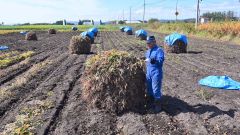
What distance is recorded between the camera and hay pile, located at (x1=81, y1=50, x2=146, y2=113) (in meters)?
8.87

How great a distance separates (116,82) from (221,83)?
4.31 metres

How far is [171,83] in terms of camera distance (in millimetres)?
12492

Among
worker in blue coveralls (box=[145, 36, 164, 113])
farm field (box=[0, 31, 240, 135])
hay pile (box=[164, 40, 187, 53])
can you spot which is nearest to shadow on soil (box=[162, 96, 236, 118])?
farm field (box=[0, 31, 240, 135])

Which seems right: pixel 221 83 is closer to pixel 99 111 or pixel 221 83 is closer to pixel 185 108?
pixel 185 108

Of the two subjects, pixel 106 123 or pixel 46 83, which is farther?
pixel 46 83

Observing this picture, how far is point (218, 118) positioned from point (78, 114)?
2.99m

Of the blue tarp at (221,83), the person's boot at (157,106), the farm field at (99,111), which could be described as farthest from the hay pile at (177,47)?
the person's boot at (157,106)

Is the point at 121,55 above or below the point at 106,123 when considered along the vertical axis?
above

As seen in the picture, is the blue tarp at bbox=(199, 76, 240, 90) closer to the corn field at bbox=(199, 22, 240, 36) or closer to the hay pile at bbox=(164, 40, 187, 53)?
the hay pile at bbox=(164, 40, 187, 53)

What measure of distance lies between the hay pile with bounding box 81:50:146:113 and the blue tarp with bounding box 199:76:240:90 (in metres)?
3.50

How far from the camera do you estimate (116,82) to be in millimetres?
8859

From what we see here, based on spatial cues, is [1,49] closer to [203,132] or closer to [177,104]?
[177,104]

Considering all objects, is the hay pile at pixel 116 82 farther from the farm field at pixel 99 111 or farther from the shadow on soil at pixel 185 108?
the shadow on soil at pixel 185 108

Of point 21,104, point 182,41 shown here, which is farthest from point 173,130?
point 182,41
